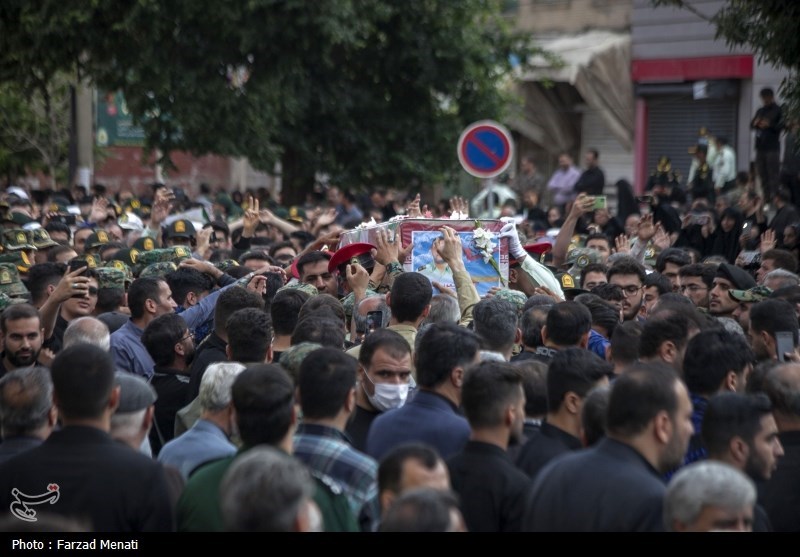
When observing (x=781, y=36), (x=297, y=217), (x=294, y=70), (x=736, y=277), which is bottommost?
(x=736, y=277)

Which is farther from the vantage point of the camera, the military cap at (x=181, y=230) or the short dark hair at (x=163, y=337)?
the military cap at (x=181, y=230)

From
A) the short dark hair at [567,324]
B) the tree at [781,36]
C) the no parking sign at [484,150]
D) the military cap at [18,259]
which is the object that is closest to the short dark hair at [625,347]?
the short dark hair at [567,324]

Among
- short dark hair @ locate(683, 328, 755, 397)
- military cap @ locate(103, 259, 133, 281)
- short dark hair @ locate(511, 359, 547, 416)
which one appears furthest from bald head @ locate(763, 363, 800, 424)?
military cap @ locate(103, 259, 133, 281)

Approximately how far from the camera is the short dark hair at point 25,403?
543cm

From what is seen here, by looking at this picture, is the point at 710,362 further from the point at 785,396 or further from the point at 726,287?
the point at 726,287

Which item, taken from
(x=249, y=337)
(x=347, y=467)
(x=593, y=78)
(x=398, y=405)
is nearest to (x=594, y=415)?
(x=347, y=467)

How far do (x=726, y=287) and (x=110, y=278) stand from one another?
451 centimetres

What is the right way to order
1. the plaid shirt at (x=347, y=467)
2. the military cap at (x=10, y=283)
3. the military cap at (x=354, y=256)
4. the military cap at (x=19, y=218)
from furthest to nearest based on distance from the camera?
the military cap at (x=19, y=218) < the military cap at (x=10, y=283) < the military cap at (x=354, y=256) < the plaid shirt at (x=347, y=467)

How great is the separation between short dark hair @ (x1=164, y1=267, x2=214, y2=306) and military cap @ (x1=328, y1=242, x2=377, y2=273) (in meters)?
0.95

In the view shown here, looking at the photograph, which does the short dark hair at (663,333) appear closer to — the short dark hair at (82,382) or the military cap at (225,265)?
the short dark hair at (82,382)

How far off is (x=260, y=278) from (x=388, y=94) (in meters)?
15.1

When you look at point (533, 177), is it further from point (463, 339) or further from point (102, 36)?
point (463, 339)

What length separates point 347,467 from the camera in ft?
15.8

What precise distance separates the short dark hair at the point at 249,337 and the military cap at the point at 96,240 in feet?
21.4
